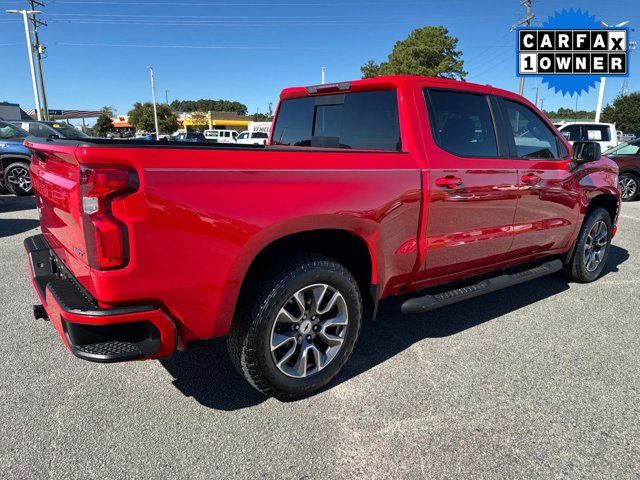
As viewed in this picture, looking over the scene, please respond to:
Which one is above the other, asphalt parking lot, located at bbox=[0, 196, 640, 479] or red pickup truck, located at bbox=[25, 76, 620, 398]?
red pickup truck, located at bbox=[25, 76, 620, 398]

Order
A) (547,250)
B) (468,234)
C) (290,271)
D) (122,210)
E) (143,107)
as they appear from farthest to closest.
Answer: (143,107)
(547,250)
(468,234)
(290,271)
(122,210)

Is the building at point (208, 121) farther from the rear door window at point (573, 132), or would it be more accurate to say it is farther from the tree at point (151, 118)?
the rear door window at point (573, 132)

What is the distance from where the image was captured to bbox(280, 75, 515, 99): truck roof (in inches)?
125

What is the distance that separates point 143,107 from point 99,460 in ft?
263

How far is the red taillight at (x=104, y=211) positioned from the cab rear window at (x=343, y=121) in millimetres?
1796

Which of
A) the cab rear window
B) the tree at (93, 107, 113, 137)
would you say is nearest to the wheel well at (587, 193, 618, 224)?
the cab rear window

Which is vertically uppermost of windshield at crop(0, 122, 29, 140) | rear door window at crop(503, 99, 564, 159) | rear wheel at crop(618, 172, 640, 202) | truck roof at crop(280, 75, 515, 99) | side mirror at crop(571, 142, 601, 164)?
windshield at crop(0, 122, 29, 140)

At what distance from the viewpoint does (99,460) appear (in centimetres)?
217

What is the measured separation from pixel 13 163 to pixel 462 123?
33.2 feet

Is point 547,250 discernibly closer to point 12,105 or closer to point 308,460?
point 308,460

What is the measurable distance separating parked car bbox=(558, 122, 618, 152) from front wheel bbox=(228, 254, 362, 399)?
13.9 metres

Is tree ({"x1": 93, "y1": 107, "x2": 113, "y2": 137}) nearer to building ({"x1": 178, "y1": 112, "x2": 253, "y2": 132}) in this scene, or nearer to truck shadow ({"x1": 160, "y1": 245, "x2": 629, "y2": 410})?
building ({"x1": 178, "y1": 112, "x2": 253, "y2": 132})

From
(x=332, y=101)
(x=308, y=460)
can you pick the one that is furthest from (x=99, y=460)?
(x=332, y=101)

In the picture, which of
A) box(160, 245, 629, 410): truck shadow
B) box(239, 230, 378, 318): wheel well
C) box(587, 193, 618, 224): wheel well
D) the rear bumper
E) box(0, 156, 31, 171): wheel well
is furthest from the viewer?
box(0, 156, 31, 171): wheel well
